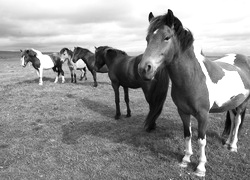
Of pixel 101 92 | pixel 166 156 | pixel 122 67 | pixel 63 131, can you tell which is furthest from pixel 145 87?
pixel 101 92

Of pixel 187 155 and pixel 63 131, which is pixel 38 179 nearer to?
pixel 63 131

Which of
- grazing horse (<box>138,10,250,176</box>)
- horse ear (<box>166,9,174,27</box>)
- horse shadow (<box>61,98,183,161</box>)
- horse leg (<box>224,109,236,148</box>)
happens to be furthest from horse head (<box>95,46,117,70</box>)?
horse ear (<box>166,9,174,27</box>)

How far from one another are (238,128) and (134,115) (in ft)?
13.0

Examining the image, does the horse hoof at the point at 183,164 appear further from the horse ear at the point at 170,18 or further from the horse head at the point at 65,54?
the horse head at the point at 65,54

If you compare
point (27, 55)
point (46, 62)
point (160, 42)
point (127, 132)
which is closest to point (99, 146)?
point (127, 132)

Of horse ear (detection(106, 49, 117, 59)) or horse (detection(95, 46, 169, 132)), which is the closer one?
horse (detection(95, 46, 169, 132))

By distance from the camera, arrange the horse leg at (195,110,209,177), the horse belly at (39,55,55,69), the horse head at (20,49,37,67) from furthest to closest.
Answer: the horse belly at (39,55,55,69), the horse head at (20,49,37,67), the horse leg at (195,110,209,177)

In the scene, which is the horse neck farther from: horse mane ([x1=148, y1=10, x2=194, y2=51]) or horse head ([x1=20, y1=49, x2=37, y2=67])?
horse head ([x1=20, y1=49, x2=37, y2=67])

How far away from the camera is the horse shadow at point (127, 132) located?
5.20m

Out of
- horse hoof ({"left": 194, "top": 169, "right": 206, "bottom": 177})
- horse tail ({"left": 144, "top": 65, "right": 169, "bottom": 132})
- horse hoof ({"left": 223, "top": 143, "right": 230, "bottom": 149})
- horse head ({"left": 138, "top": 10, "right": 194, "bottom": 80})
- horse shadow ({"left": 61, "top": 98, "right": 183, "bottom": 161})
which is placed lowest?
horse hoof ({"left": 194, "top": 169, "right": 206, "bottom": 177})

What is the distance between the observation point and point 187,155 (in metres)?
4.42

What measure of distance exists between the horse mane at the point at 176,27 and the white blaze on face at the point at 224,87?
0.75 meters

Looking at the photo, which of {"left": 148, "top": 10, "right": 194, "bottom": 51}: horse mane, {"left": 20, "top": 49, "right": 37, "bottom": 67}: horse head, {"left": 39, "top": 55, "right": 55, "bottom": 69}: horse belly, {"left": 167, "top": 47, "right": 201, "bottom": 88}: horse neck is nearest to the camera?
{"left": 148, "top": 10, "right": 194, "bottom": 51}: horse mane

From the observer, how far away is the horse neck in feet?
11.2
